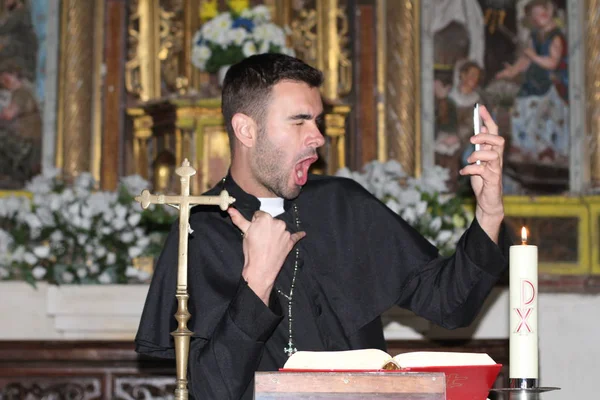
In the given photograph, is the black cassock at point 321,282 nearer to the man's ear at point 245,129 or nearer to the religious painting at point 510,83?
the man's ear at point 245,129

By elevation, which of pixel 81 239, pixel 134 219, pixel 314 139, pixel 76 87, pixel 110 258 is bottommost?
pixel 110 258

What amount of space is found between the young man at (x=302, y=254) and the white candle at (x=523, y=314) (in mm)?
608

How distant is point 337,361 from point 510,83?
6.61 metres

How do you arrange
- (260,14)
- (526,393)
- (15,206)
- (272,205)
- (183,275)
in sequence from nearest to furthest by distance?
1. (526,393)
2. (183,275)
3. (272,205)
4. (15,206)
5. (260,14)

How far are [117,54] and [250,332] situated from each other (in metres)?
6.11

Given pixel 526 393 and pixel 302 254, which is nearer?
pixel 526 393

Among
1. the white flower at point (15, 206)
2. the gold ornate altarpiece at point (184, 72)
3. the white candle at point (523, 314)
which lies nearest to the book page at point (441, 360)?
the white candle at point (523, 314)

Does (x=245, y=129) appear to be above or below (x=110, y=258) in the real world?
above

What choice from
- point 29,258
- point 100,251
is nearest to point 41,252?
point 29,258

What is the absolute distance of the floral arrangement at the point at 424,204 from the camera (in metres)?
6.00

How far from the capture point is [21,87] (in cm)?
877

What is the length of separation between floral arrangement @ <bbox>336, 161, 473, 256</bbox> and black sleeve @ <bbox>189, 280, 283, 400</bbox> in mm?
2820

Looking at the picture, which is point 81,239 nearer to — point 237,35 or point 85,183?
point 85,183

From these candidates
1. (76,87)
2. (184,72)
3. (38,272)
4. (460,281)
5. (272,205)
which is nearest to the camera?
(460,281)
